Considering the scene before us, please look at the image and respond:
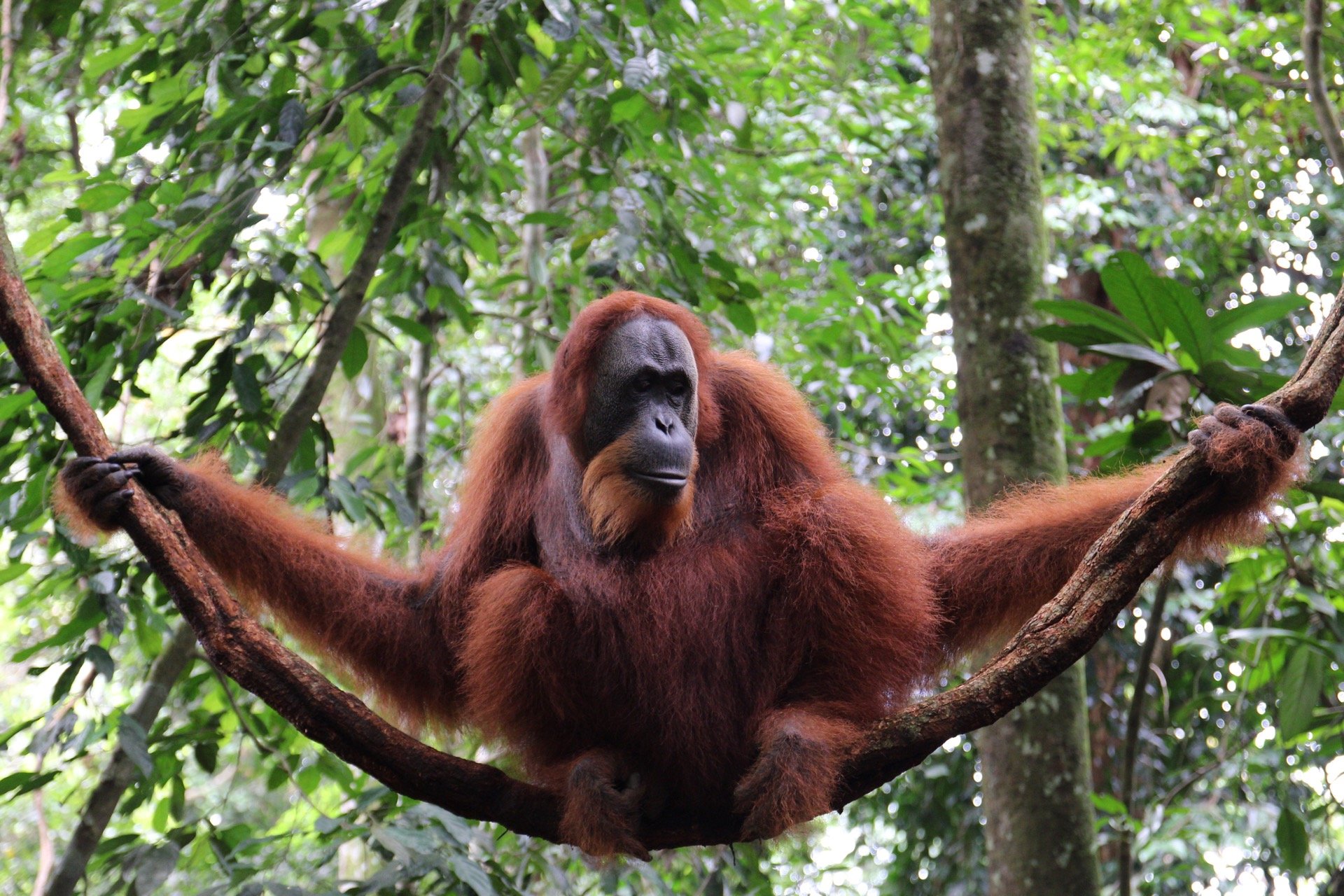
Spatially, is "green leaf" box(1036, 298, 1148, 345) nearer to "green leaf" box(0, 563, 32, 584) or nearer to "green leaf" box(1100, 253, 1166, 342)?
"green leaf" box(1100, 253, 1166, 342)

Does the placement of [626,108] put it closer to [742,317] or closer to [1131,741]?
[742,317]

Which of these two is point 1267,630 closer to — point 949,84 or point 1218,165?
point 949,84

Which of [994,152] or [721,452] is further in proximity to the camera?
[994,152]

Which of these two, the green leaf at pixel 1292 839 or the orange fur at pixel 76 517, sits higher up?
the orange fur at pixel 76 517

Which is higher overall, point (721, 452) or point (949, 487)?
point (949, 487)

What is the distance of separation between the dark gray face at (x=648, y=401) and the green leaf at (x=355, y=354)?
109 centimetres

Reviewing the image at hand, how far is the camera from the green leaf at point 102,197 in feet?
8.84

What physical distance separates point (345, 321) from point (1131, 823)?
2662 millimetres

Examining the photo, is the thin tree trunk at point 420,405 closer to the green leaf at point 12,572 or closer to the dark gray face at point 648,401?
the green leaf at point 12,572

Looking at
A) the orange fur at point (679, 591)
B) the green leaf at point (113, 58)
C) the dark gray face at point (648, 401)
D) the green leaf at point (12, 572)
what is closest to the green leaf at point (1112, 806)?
the orange fur at point (679, 591)

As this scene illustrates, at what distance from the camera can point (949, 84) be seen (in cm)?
367

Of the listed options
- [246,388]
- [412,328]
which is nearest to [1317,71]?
[412,328]

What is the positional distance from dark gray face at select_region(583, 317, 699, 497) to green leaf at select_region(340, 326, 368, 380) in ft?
3.58

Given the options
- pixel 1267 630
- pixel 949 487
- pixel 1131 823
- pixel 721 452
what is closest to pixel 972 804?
pixel 949 487
